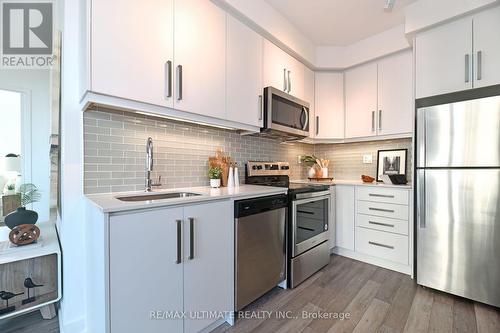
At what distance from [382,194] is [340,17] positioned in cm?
191

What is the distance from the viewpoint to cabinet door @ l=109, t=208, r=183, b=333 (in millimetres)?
1091

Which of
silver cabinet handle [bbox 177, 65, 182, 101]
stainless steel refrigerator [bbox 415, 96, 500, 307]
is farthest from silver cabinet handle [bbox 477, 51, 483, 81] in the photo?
silver cabinet handle [bbox 177, 65, 182, 101]

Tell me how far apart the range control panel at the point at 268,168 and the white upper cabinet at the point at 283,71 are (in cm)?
83

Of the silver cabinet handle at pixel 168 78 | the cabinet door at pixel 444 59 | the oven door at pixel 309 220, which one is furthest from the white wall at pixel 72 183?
the cabinet door at pixel 444 59

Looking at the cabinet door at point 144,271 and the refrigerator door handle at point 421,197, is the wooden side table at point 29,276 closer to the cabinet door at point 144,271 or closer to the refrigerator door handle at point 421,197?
the cabinet door at point 144,271

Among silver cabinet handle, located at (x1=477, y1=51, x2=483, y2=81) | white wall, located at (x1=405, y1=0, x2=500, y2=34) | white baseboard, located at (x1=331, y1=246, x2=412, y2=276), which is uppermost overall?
white wall, located at (x1=405, y1=0, x2=500, y2=34)

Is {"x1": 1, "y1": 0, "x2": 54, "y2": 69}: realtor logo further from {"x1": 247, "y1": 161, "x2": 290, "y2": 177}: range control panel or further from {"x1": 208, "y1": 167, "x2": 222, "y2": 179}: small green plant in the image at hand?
{"x1": 247, "y1": 161, "x2": 290, "y2": 177}: range control panel

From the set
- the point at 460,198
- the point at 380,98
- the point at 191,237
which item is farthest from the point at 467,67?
the point at 191,237

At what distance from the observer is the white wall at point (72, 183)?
145cm

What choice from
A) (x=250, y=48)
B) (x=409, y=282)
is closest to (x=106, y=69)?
(x=250, y=48)

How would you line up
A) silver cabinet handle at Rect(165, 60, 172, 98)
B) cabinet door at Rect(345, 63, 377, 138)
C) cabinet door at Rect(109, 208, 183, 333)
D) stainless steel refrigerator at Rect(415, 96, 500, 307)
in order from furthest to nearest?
1. cabinet door at Rect(345, 63, 377, 138)
2. stainless steel refrigerator at Rect(415, 96, 500, 307)
3. silver cabinet handle at Rect(165, 60, 172, 98)
4. cabinet door at Rect(109, 208, 183, 333)

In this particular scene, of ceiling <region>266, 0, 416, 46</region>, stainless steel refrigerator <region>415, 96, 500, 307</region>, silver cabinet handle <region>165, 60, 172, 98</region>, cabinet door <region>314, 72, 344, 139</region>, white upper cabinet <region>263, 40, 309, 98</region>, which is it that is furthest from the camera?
cabinet door <region>314, 72, 344, 139</region>

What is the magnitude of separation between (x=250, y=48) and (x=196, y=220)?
1606 mm

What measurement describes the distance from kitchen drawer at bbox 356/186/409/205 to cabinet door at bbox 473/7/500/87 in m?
1.10
